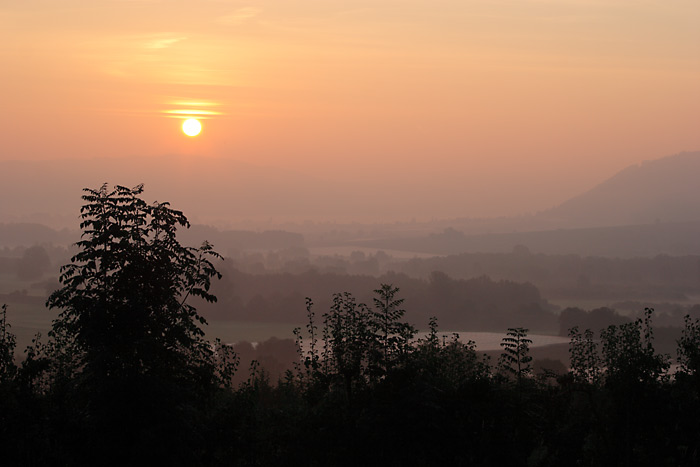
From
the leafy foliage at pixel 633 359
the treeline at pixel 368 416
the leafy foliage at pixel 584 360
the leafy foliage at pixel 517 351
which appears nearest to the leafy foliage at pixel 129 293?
the treeline at pixel 368 416

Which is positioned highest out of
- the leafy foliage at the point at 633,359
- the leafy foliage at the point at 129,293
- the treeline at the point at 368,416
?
the leafy foliage at the point at 129,293

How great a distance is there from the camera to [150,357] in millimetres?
17797

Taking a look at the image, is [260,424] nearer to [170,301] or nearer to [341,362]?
[341,362]

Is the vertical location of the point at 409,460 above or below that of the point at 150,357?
below

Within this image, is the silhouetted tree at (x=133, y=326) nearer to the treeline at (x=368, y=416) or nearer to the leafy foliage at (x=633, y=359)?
the treeline at (x=368, y=416)

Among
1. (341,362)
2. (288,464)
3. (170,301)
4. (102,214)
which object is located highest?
(102,214)

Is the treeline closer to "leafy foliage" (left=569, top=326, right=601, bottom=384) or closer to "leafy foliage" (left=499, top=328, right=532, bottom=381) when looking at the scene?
"leafy foliage" (left=499, top=328, right=532, bottom=381)

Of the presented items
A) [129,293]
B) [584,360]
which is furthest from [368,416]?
[584,360]

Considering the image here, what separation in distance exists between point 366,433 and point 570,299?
179 meters

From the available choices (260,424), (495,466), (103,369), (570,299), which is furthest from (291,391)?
(570,299)

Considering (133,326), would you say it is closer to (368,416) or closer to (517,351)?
(368,416)

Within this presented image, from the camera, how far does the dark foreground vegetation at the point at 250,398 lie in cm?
1789

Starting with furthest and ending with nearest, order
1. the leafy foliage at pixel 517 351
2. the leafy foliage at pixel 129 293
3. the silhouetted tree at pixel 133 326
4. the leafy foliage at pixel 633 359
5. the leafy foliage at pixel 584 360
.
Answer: the leafy foliage at pixel 584 360 < the leafy foliage at pixel 517 351 < the leafy foliage at pixel 633 359 < the leafy foliage at pixel 129 293 < the silhouetted tree at pixel 133 326

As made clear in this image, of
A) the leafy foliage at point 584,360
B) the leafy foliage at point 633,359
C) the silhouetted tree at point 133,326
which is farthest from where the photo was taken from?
the leafy foliage at point 584,360
